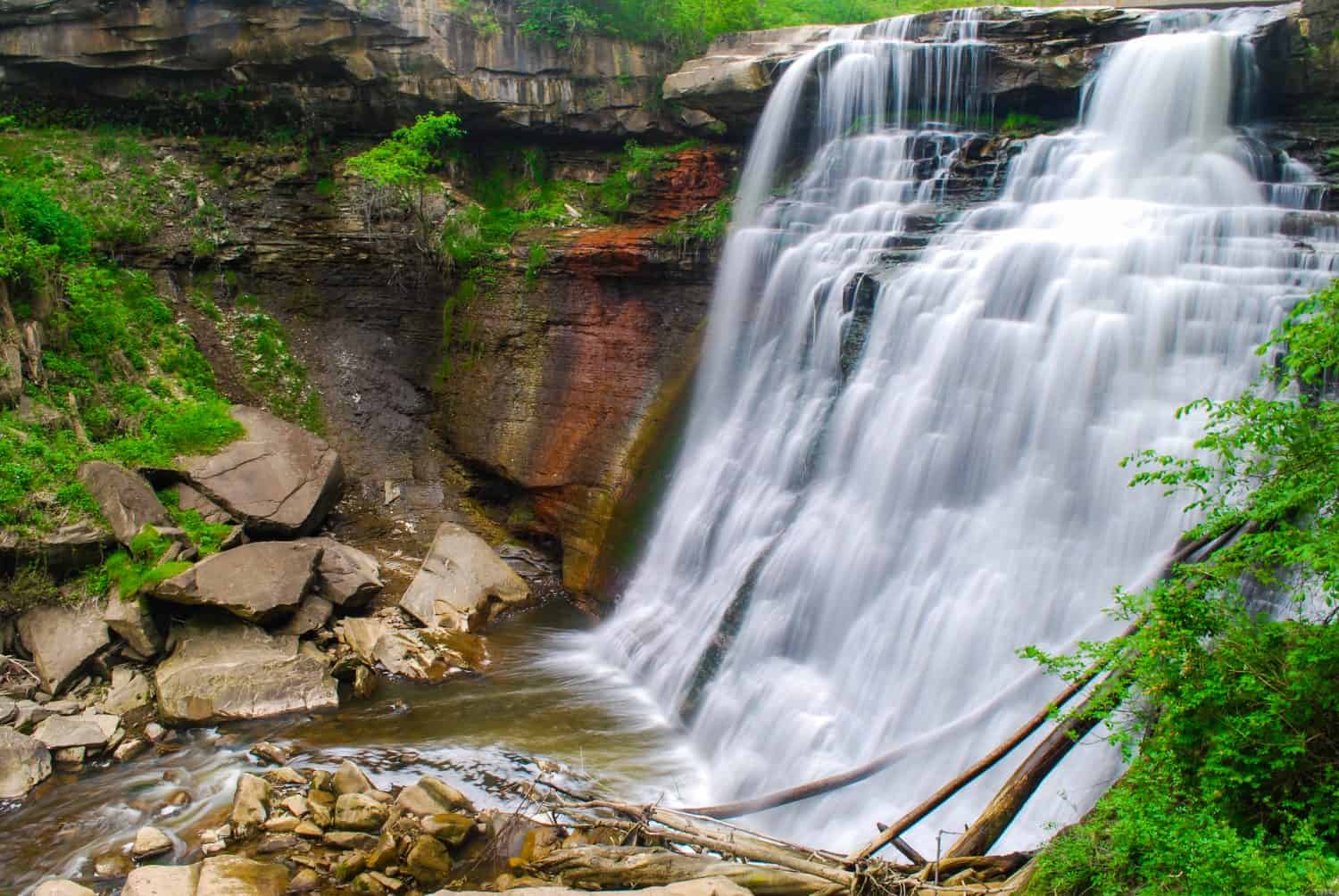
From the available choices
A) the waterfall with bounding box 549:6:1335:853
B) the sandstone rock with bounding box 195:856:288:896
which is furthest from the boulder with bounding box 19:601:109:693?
the waterfall with bounding box 549:6:1335:853

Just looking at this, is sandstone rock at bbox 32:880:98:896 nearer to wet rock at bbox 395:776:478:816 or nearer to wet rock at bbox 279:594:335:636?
wet rock at bbox 395:776:478:816

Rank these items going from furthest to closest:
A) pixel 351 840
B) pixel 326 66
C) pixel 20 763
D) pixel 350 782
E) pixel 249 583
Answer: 1. pixel 326 66
2. pixel 249 583
3. pixel 20 763
4. pixel 350 782
5. pixel 351 840

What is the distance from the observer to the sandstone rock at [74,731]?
945cm

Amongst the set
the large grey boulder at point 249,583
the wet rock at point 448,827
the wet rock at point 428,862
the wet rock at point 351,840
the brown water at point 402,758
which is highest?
the large grey boulder at point 249,583

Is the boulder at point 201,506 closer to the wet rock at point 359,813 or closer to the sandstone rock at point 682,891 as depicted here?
the wet rock at point 359,813

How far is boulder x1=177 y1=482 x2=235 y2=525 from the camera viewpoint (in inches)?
497

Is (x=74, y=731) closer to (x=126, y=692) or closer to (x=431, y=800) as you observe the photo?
(x=126, y=692)

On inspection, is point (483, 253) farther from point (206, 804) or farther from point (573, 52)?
point (206, 804)

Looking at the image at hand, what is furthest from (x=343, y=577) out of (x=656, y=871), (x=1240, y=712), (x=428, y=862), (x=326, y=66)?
(x=1240, y=712)

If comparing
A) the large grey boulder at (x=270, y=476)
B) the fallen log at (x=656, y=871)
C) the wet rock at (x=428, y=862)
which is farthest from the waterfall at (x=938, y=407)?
the large grey boulder at (x=270, y=476)

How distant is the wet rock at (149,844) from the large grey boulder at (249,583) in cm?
334

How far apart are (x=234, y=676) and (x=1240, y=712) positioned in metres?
9.87

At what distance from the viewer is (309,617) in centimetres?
1181

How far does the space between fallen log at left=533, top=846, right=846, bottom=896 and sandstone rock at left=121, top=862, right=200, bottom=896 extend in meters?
2.73
